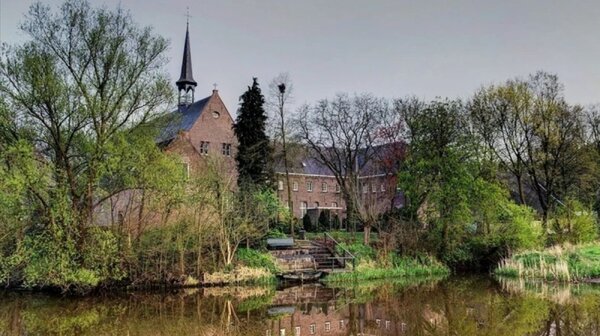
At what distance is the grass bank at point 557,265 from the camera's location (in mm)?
21203

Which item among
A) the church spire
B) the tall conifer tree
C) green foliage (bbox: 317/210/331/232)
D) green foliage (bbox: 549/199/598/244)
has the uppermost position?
the church spire

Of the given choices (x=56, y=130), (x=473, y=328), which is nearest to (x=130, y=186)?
(x=56, y=130)

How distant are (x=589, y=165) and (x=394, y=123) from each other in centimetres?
1354

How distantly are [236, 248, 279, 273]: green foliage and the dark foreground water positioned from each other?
6.87ft

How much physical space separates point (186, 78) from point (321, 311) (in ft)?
104

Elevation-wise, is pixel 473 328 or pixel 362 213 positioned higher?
pixel 362 213

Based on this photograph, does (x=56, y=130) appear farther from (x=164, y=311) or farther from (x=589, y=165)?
(x=589, y=165)

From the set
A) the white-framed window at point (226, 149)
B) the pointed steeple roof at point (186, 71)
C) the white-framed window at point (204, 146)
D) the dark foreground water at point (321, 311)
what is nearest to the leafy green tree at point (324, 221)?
the white-framed window at point (226, 149)

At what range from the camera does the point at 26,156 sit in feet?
61.1

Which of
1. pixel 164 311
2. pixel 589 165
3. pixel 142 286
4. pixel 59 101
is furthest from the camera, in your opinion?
pixel 589 165

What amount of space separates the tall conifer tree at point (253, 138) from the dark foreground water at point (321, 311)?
920cm

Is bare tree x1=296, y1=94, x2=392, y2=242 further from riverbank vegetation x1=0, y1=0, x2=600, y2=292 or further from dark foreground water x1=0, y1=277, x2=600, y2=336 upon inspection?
dark foreground water x1=0, y1=277, x2=600, y2=336

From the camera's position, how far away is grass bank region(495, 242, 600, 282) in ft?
69.6

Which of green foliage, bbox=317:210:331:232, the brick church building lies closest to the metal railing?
the brick church building
